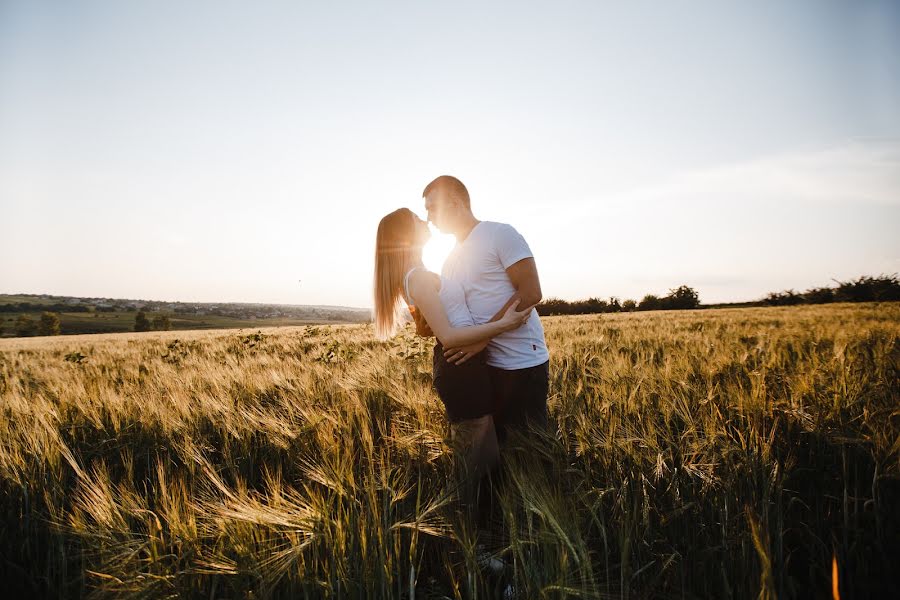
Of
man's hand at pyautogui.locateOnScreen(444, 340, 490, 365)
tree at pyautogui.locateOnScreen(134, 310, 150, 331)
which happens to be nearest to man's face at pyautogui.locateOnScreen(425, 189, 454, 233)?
man's hand at pyautogui.locateOnScreen(444, 340, 490, 365)

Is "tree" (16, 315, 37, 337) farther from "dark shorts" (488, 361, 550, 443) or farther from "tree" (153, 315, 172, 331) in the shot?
"dark shorts" (488, 361, 550, 443)

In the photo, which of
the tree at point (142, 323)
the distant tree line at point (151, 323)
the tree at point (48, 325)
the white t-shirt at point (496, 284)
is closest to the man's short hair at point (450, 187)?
the white t-shirt at point (496, 284)

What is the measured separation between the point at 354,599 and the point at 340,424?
4.46 ft

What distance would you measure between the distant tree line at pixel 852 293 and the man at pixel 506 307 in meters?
31.1

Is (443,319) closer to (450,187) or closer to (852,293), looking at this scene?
(450,187)

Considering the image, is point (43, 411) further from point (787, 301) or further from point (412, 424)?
point (787, 301)

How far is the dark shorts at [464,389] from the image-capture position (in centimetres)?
188

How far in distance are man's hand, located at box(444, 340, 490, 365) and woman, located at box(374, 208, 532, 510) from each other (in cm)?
3

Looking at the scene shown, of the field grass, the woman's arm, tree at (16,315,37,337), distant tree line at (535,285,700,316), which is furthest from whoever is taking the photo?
tree at (16,315,37,337)

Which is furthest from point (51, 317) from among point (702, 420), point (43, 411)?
point (702, 420)

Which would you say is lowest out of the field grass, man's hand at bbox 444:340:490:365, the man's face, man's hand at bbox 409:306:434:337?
the field grass

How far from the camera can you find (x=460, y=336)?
6.05ft

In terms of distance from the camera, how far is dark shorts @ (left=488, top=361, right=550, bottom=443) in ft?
6.98

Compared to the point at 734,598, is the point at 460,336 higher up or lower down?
higher up
